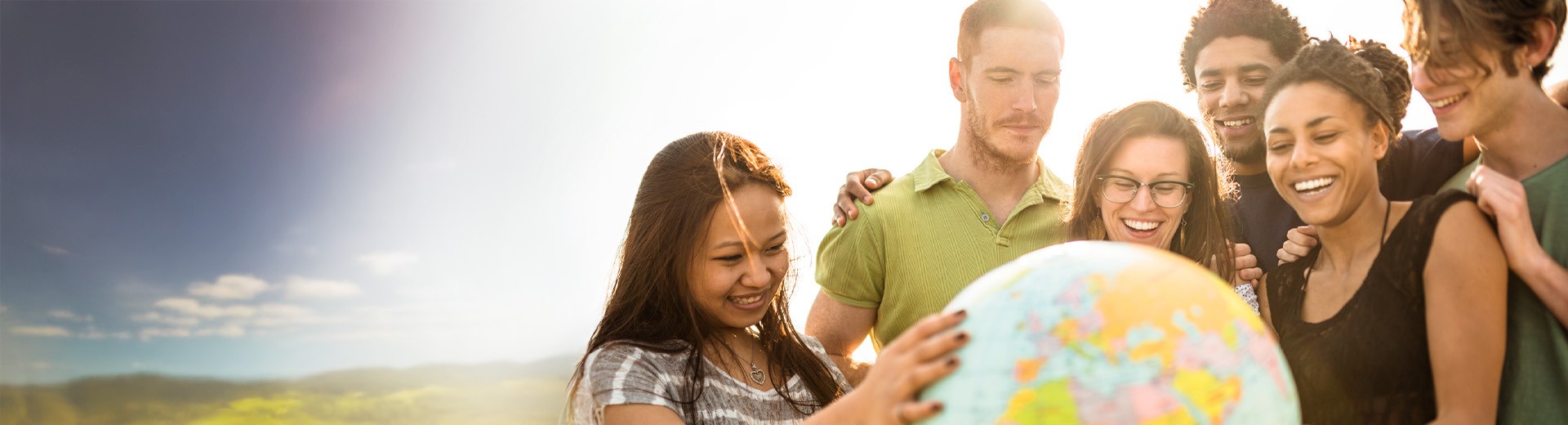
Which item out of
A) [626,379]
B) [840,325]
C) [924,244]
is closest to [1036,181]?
[924,244]

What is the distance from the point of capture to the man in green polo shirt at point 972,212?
5602 mm

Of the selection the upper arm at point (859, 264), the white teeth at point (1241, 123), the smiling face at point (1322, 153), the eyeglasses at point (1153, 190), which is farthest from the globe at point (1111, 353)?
the white teeth at point (1241, 123)

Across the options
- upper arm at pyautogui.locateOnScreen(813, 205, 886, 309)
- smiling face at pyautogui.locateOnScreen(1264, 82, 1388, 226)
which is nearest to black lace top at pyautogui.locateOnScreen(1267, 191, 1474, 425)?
smiling face at pyautogui.locateOnScreen(1264, 82, 1388, 226)

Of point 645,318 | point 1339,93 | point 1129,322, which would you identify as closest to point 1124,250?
point 1129,322

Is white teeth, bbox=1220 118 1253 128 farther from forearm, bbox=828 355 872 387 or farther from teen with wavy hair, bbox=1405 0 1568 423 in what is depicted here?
forearm, bbox=828 355 872 387

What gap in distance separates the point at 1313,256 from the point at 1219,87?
7.18ft

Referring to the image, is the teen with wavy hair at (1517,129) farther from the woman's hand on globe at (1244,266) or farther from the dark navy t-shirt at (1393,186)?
the woman's hand on globe at (1244,266)

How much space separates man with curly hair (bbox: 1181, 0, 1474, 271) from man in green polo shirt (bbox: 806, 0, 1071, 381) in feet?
3.07

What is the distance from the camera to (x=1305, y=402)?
3.68m

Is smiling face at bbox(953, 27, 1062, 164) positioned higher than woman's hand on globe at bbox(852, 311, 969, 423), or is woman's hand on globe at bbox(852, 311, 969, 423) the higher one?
smiling face at bbox(953, 27, 1062, 164)

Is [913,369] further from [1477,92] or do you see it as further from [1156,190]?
[1477,92]

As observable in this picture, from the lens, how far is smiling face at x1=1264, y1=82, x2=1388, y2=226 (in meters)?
3.77

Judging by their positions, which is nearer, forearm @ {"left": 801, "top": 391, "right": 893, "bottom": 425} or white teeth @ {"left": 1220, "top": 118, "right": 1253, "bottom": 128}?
forearm @ {"left": 801, "top": 391, "right": 893, "bottom": 425}

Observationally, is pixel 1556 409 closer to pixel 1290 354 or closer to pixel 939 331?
pixel 1290 354
